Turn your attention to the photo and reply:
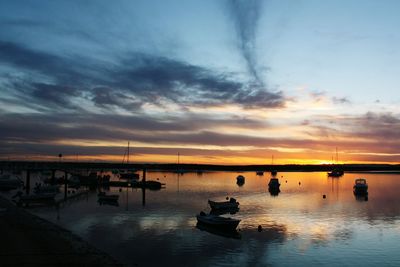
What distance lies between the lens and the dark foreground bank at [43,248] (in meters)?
28.1

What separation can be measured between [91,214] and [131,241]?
73.6 feet

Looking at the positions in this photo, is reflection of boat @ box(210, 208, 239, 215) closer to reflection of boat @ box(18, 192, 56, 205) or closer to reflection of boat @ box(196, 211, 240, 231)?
reflection of boat @ box(196, 211, 240, 231)

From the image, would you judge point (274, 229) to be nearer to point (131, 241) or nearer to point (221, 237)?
point (221, 237)

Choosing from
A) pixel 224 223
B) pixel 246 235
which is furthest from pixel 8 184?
pixel 246 235

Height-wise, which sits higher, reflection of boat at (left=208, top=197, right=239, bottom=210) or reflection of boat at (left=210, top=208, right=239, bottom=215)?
reflection of boat at (left=208, top=197, right=239, bottom=210)

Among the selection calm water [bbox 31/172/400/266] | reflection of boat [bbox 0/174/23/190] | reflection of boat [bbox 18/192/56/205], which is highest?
reflection of boat [bbox 0/174/23/190]

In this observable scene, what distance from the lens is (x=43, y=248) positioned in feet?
105

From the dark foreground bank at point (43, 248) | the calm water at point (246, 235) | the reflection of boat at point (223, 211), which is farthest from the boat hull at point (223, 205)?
the dark foreground bank at point (43, 248)

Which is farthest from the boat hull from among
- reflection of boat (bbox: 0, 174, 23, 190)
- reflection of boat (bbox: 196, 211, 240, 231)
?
reflection of boat (bbox: 0, 174, 23, 190)

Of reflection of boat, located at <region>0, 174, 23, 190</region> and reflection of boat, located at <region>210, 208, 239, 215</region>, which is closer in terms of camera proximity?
reflection of boat, located at <region>210, 208, 239, 215</region>

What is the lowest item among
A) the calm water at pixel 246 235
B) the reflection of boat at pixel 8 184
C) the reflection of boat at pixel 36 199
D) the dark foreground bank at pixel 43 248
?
the calm water at pixel 246 235

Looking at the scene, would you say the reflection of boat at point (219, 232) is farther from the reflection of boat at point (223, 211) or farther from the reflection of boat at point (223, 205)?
the reflection of boat at point (223, 205)

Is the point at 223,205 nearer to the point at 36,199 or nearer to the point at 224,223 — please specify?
the point at 224,223

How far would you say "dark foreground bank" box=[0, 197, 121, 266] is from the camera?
28.1 meters
